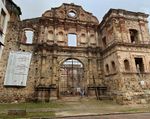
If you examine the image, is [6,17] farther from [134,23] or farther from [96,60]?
[134,23]

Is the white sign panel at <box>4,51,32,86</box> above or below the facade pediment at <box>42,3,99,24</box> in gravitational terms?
below

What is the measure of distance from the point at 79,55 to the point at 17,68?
669cm

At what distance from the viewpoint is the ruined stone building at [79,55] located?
13703 mm

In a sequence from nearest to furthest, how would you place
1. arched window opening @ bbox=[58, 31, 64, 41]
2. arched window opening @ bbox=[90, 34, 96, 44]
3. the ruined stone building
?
the ruined stone building < arched window opening @ bbox=[58, 31, 64, 41] < arched window opening @ bbox=[90, 34, 96, 44]

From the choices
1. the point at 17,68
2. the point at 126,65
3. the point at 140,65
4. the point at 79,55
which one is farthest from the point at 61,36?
the point at 140,65

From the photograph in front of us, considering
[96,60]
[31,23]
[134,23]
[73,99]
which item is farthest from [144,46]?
[31,23]

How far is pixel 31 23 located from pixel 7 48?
13.5 feet

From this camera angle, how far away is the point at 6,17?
607 inches

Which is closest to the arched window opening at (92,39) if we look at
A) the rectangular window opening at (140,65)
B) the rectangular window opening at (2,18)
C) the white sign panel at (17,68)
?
the rectangular window opening at (140,65)

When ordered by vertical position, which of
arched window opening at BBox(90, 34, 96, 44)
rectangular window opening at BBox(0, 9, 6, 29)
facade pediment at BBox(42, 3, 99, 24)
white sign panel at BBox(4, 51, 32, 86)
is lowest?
white sign panel at BBox(4, 51, 32, 86)

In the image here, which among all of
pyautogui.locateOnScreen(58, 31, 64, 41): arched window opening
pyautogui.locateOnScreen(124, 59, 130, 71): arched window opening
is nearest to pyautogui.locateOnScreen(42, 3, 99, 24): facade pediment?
pyautogui.locateOnScreen(58, 31, 64, 41): arched window opening

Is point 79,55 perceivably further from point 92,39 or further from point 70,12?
point 70,12

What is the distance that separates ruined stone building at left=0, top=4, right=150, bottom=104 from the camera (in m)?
13.7

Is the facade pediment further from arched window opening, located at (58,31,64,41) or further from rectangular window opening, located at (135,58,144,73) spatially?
rectangular window opening, located at (135,58,144,73)
